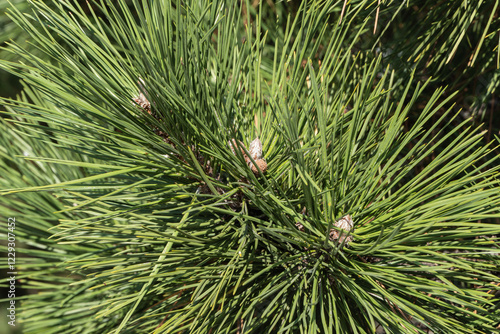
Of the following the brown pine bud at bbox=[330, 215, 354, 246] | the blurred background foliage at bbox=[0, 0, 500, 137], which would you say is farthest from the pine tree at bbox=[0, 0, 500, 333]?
the blurred background foliage at bbox=[0, 0, 500, 137]

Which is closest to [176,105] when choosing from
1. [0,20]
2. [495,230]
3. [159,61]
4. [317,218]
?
[159,61]

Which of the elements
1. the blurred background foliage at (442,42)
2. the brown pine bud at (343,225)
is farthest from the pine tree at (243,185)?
the blurred background foliage at (442,42)

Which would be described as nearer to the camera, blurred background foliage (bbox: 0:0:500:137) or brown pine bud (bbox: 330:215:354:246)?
brown pine bud (bbox: 330:215:354:246)

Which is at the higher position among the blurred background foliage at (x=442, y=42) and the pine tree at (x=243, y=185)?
the blurred background foliage at (x=442, y=42)

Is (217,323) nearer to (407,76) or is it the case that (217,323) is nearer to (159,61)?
(159,61)

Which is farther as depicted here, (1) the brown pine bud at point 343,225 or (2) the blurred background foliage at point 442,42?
(2) the blurred background foliage at point 442,42

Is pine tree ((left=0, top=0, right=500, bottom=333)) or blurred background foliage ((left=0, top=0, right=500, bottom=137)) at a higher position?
blurred background foliage ((left=0, top=0, right=500, bottom=137))

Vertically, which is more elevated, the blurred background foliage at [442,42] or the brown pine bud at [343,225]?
the blurred background foliage at [442,42]

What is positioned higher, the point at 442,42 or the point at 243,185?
the point at 442,42

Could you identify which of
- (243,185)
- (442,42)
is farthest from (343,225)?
(442,42)

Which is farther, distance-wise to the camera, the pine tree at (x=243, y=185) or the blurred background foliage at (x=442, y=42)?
the blurred background foliage at (x=442, y=42)

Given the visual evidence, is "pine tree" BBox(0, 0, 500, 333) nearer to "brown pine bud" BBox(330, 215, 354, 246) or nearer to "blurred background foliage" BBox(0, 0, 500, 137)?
"brown pine bud" BBox(330, 215, 354, 246)

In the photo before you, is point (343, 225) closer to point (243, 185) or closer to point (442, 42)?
point (243, 185)

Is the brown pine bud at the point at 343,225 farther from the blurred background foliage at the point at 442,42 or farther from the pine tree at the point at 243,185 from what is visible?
the blurred background foliage at the point at 442,42
